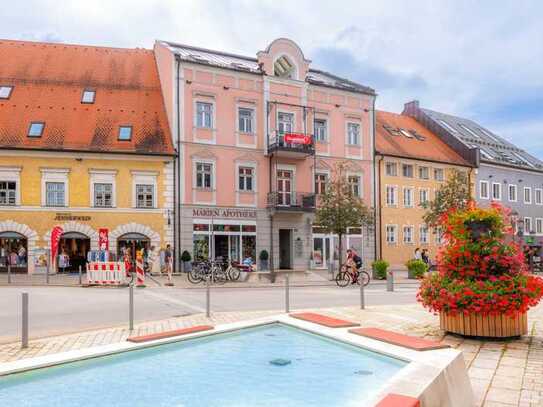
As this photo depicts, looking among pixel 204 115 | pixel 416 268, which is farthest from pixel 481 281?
pixel 204 115

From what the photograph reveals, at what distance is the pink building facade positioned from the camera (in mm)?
31875

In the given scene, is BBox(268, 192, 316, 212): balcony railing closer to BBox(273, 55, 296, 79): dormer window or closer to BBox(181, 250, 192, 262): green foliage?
BBox(181, 250, 192, 262): green foliage

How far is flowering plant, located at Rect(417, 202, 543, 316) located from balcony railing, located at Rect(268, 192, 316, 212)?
24.2 m

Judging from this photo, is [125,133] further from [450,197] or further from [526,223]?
[526,223]

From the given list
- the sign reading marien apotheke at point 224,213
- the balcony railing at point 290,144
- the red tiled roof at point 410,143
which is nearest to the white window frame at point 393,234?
the red tiled roof at point 410,143

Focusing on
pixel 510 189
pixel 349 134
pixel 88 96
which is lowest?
pixel 510 189

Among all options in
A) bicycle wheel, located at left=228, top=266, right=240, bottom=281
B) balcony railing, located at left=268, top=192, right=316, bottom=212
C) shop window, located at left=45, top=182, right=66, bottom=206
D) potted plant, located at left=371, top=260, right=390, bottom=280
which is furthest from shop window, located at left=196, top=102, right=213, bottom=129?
potted plant, located at left=371, top=260, right=390, bottom=280

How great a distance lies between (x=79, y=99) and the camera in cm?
3241

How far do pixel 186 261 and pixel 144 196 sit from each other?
169 inches

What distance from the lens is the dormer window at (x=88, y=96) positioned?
32.4m

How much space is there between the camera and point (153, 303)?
50.8 ft

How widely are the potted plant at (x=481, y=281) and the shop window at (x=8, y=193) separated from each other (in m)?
25.0

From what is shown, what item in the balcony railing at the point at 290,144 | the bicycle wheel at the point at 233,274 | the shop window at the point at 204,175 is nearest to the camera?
the bicycle wheel at the point at 233,274

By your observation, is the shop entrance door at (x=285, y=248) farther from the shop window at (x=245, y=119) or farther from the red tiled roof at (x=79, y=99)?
the red tiled roof at (x=79, y=99)
